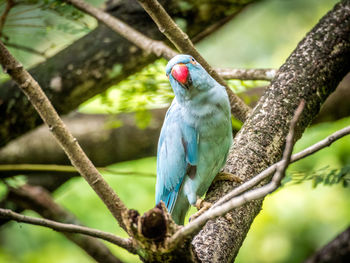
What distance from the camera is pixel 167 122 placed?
3283 mm

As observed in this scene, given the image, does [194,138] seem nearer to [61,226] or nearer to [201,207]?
[201,207]

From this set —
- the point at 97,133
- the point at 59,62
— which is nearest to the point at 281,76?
the point at 59,62

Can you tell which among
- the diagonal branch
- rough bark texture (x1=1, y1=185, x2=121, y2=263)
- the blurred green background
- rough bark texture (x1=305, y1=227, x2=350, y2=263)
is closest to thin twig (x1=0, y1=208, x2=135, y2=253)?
rough bark texture (x1=305, y1=227, x2=350, y2=263)

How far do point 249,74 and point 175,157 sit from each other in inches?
39.2

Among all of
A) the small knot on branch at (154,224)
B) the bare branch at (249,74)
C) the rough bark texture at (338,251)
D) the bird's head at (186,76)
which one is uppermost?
the small knot on branch at (154,224)

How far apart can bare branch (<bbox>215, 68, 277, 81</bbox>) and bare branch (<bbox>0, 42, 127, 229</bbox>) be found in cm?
186

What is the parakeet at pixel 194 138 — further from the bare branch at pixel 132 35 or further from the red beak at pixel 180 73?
the bare branch at pixel 132 35

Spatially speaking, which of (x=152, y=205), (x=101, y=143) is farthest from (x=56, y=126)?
(x=152, y=205)

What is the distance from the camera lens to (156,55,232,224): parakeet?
9.93 ft

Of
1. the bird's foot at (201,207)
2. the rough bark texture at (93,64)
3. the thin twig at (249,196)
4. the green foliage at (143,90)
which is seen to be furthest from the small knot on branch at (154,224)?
the rough bark texture at (93,64)

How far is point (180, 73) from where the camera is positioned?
113 inches

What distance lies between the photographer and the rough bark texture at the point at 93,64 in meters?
3.87

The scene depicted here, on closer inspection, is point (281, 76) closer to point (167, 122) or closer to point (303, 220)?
point (167, 122)

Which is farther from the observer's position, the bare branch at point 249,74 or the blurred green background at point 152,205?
the blurred green background at point 152,205
